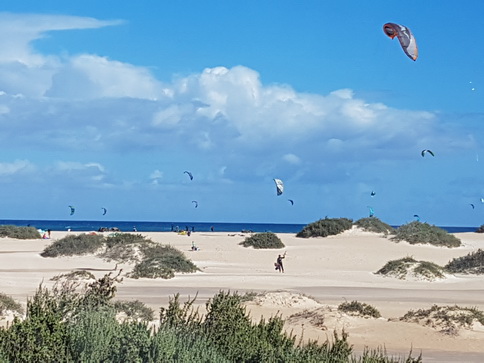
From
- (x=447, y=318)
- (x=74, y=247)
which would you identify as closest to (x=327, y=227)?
(x=74, y=247)

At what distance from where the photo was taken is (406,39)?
22.0 meters

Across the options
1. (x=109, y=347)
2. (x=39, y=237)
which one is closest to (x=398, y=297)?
(x=109, y=347)

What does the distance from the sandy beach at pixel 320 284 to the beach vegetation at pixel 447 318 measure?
248mm

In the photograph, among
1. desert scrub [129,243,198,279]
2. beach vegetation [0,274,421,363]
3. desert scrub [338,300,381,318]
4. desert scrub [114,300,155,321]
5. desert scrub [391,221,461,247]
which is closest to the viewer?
beach vegetation [0,274,421,363]

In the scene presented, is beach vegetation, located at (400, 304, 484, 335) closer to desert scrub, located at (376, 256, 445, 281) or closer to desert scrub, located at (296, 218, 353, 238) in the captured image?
desert scrub, located at (376, 256, 445, 281)

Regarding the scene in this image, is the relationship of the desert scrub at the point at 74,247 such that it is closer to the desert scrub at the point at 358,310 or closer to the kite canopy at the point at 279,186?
the kite canopy at the point at 279,186

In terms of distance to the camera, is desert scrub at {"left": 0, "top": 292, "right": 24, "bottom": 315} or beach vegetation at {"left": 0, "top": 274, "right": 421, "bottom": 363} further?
desert scrub at {"left": 0, "top": 292, "right": 24, "bottom": 315}

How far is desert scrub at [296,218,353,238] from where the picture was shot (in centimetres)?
6166

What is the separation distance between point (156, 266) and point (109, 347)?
1044 inches

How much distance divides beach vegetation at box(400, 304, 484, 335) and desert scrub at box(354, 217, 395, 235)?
42.4 metres

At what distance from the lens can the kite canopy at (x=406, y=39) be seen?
21.6 meters

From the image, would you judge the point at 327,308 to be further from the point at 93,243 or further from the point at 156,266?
the point at 93,243

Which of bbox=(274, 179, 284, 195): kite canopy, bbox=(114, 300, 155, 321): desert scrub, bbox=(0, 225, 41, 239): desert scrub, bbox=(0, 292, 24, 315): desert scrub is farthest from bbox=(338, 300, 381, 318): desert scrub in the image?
bbox=(0, 225, 41, 239): desert scrub

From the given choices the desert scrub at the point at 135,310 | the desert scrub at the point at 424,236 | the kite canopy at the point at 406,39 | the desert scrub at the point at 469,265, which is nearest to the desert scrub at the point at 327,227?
the desert scrub at the point at 424,236
